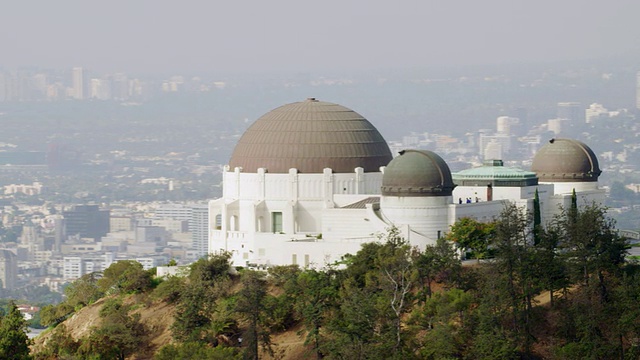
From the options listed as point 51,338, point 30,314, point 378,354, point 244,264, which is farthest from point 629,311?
point 30,314

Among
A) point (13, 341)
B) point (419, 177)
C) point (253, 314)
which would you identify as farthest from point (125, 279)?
point (419, 177)

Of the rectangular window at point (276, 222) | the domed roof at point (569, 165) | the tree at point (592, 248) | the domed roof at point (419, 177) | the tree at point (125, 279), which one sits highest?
the domed roof at point (569, 165)

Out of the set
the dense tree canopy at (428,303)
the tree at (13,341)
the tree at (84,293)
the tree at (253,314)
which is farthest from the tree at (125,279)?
the tree at (253,314)

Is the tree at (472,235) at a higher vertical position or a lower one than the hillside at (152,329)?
higher

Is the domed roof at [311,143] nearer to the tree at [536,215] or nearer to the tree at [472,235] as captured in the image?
the tree at [536,215]

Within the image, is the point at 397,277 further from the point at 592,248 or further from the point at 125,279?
the point at 125,279

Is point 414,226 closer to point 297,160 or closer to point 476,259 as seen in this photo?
point 476,259
